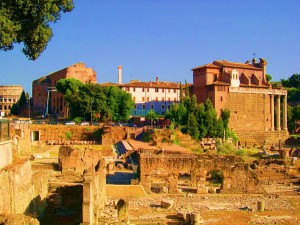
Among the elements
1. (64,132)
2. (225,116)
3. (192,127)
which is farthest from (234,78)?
(64,132)

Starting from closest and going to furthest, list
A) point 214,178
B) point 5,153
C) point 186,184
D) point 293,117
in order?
point 5,153 → point 186,184 → point 214,178 → point 293,117

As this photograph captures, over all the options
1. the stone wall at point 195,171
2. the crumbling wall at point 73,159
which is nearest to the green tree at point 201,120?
the crumbling wall at point 73,159

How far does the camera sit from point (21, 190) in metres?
16.6

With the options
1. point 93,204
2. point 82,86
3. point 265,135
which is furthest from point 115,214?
point 82,86

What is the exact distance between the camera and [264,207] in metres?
22.4

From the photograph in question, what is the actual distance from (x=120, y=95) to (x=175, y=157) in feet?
136

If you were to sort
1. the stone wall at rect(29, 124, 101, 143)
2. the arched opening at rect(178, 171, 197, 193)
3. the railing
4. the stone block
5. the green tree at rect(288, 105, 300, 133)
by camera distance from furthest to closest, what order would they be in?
the green tree at rect(288, 105, 300, 133) → the stone wall at rect(29, 124, 101, 143) → the arched opening at rect(178, 171, 197, 193) → the stone block → the railing

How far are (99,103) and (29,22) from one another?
4681 cm

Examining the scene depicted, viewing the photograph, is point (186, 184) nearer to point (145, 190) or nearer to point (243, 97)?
point (145, 190)

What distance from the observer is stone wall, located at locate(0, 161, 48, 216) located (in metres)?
14.9

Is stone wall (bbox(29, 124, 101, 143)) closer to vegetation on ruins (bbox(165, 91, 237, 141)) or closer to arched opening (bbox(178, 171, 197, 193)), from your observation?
vegetation on ruins (bbox(165, 91, 237, 141))

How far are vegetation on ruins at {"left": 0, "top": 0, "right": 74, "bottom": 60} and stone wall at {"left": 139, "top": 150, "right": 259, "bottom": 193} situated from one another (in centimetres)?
1089

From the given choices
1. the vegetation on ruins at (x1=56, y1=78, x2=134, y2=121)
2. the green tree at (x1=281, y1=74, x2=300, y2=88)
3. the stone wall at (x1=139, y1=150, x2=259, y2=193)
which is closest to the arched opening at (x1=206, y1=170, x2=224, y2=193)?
the stone wall at (x1=139, y1=150, x2=259, y2=193)

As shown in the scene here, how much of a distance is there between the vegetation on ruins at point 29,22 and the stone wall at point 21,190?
209 inches
